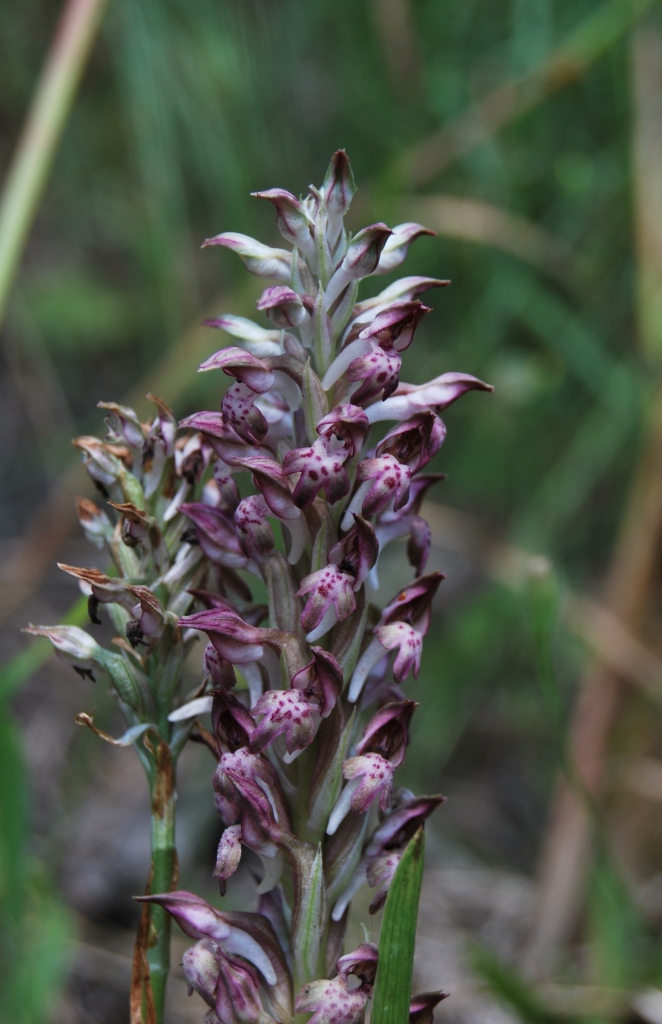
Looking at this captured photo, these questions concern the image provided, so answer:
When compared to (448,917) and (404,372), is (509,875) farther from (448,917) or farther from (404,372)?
(404,372)

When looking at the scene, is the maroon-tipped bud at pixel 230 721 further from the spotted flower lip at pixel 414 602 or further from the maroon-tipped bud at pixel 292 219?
the maroon-tipped bud at pixel 292 219

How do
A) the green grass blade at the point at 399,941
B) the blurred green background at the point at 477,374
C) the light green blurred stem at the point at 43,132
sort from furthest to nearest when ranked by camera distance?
the blurred green background at the point at 477,374 → the light green blurred stem at the point at 43,132 → the green grass blade at the point at 399,941

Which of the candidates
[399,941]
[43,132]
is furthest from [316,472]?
[43,132]

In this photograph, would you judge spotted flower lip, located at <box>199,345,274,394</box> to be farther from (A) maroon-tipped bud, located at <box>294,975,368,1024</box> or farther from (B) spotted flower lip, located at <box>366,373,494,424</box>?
(A) maroon-tipped bud, located at <box>294,975,368,1024</box>

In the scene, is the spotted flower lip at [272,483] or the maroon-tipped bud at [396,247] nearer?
the spotted flower lip at [272,483]

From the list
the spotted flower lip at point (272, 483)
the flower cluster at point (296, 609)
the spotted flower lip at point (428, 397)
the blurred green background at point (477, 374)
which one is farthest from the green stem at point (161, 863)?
the blurred green background at point (477, 374)

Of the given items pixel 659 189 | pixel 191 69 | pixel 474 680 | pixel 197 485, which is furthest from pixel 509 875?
pixel 191 69

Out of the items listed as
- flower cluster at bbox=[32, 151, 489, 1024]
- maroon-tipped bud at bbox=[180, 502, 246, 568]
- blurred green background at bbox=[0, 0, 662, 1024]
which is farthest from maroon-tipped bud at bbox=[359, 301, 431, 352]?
blurred green background at bbox=[0, 0, 662, 1024]
